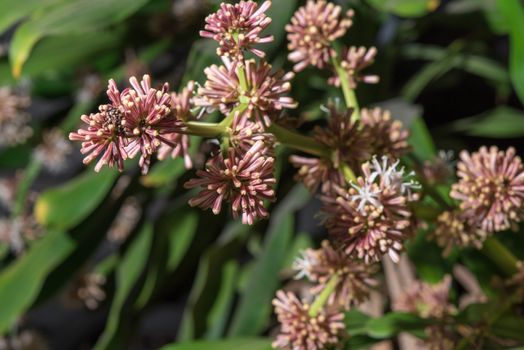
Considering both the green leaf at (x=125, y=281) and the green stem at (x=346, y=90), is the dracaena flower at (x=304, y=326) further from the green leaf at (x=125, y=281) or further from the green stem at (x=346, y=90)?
the green leaf at (x=125, y=281)

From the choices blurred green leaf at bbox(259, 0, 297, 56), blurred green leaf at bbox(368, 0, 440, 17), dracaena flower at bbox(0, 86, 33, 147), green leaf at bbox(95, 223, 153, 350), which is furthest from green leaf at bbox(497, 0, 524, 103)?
dracaena flower at bbox(0, 86, 33, 147)

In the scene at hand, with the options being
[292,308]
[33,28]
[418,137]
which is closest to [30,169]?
[33,28]

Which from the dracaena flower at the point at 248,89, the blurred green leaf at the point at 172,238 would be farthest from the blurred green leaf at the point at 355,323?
the blurred green leaf at the point at 172,238

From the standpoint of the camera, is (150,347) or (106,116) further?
(150,347)

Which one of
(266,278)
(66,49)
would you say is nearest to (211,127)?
(266,278)

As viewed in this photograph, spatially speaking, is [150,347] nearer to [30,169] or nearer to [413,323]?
[30,169]

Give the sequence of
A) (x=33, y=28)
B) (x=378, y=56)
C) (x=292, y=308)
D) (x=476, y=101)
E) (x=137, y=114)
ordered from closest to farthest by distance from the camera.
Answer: (x=137, y=114) → (x=292, y=308) → (x=33, y=28) → (x=378, y=56) → (x=476, y=101)
